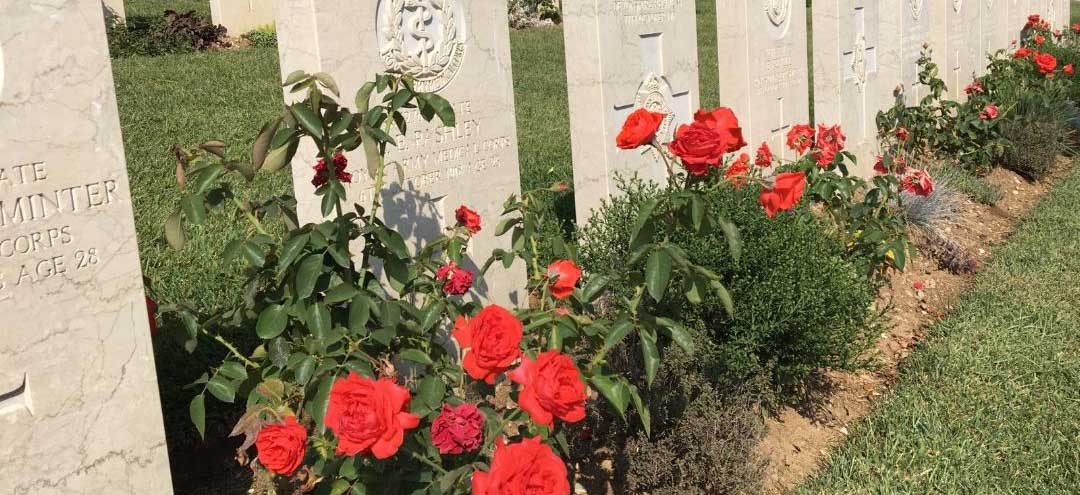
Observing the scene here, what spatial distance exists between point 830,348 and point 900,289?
6.55 ft

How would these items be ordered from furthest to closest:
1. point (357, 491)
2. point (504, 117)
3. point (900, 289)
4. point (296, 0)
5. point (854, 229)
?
point (900, 289) < point (854, 229) < point (504, 117) < point (296, 0) < point (357, 491)

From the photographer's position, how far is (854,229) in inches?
191

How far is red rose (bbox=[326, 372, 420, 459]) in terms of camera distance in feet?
6.24

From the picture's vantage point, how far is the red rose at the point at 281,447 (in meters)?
2.11

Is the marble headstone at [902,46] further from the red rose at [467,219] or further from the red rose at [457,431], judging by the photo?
the red rose at [457,431]

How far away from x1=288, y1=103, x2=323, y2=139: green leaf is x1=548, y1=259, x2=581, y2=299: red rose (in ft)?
2.45

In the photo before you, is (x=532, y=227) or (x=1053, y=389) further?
(x=1053, y=389)

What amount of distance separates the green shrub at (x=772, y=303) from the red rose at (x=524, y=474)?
5.63ft

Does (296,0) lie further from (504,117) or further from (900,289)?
(900,289)

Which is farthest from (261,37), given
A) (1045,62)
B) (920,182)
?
(920,182)

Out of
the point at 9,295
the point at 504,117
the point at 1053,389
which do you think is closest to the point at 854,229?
the point at 1053,389

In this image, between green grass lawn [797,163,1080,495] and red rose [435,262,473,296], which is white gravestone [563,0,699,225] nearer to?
green grass lawn [797,163,1080,495]

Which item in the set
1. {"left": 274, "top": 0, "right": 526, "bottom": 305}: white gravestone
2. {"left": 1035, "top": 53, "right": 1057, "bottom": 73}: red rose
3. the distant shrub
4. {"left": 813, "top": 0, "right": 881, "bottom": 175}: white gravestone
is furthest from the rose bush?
the distant shrub

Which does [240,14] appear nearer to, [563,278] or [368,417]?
[563,278]
